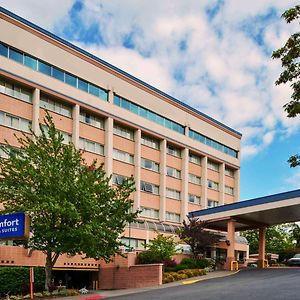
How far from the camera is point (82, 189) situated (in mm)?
28016

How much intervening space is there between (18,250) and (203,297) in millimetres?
15741

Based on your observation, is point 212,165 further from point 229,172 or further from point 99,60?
point 99,60

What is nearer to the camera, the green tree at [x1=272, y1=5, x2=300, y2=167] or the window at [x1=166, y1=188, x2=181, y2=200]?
the green tree at [x1=272, y1=5, x2=300, y2=167]

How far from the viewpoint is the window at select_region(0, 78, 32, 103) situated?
132 ft

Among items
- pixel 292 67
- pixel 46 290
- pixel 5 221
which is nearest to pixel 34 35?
pixel 46 290

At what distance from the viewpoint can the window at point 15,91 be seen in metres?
40.2

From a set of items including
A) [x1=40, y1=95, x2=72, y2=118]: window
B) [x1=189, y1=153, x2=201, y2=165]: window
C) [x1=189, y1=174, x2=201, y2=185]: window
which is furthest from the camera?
[x1=189, y1=153, x2=201, y2=165]: window

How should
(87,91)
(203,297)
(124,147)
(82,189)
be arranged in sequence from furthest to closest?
1. (124,147)
2. (87,91)
3. (82,189)
4. (203,297)

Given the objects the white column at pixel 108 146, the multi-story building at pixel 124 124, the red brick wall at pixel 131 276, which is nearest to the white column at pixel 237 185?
the multi-story building at pixel 124 124

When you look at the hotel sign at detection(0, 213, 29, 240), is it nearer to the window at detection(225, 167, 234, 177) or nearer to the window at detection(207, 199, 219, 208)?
the window at detection(207, 199, 219, 208)

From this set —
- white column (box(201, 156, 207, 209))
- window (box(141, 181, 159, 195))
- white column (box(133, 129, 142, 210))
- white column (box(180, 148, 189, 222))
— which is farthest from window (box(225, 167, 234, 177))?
white column (box(133, 129, 142, 210))

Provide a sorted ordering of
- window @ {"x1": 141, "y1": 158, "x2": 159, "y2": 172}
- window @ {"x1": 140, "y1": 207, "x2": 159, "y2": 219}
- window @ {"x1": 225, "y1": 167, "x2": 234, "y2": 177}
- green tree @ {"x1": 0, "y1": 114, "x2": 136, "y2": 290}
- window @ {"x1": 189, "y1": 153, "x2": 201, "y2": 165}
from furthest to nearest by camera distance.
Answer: window @ {"x1": 225, "y1": 167, "x2": 234, "y2": 177} < window @ {"x1": 189, "y1": 153, "x2": 201, "y2": 165} < window @ {"x1": 141, "y1": 158, "x2": 159, "y2": 172} < window @ {"x1": 140, "y1": 207, "x2": 159, "y2": 219} < green tree @ {"x1": 0, "y1": 114, "x2": 136, "y2": 290}

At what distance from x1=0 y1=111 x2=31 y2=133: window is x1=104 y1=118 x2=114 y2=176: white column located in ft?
30.3

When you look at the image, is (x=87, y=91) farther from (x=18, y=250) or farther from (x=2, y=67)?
(x=18, y=250)
